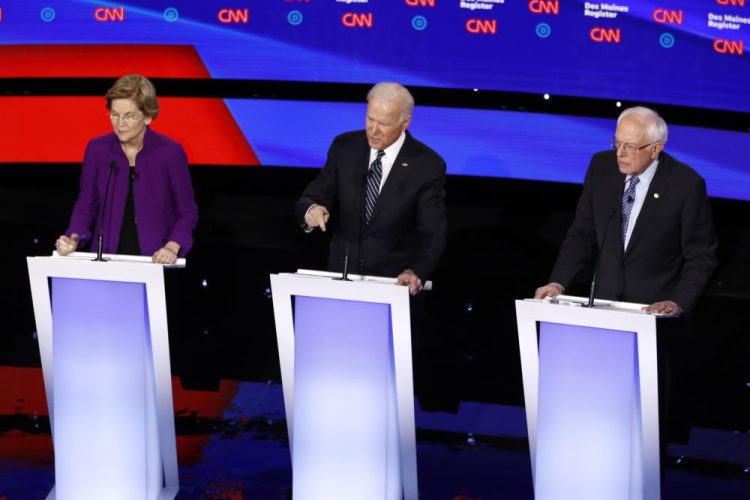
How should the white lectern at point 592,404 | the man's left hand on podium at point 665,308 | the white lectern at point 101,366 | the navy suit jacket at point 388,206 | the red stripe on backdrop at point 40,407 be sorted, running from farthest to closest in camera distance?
the red stripe on backdrop at point 40,407 → the navy suit jacket at point 388,206 → the white lectern at point 101,366 → the man's left hand on podium at point 665,308 → the white lectern at point 592,404

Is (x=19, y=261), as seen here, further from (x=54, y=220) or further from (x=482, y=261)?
(x=482, y=261)

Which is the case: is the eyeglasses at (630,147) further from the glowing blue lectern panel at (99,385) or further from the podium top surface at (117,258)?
the glowing blue lectern panel at (99,385)

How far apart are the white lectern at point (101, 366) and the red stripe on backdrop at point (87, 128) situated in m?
2.36

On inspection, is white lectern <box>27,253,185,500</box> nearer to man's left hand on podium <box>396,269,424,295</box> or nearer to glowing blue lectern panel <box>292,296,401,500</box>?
glowing blue lectern panel <box>292,296,401,500</box>

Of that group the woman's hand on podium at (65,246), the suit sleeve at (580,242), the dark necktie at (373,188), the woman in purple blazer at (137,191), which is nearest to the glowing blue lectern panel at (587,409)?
the suit sleeve at (580,242)

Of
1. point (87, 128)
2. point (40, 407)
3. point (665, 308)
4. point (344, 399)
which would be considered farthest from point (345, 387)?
point (87, 128)

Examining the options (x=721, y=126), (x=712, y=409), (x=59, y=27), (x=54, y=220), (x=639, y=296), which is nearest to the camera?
→ (x=639, y=296)

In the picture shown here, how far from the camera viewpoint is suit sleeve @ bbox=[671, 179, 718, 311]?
3.63 m

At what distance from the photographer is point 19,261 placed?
254 inches

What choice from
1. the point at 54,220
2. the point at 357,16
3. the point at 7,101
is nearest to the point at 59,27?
the point at 7,101

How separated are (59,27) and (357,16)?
1.50 m

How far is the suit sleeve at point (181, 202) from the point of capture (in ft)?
13.5

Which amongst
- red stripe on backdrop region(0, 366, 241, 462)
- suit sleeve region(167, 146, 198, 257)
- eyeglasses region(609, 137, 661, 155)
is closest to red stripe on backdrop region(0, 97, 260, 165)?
red stripe on backdrop region(0, 366, 241, 462)

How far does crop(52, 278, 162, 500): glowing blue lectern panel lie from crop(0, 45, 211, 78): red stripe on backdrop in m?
2.53
